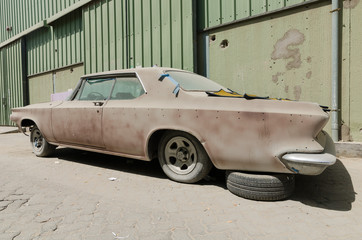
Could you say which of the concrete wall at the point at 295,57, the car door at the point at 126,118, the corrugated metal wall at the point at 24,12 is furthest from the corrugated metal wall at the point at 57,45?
the car door at the point at 126,118

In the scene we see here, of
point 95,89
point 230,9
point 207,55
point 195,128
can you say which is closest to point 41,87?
point 207,55

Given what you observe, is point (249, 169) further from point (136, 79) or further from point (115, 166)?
point (115, 166)

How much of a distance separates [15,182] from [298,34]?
17.6ft

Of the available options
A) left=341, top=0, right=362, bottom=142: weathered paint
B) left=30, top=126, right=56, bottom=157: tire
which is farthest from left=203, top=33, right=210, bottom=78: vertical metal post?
left=30, top=126, right=56, bottom=157: tire

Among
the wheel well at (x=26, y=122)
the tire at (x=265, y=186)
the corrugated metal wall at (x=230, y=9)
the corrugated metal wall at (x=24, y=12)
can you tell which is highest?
the corrugated metal wall at (x=24, y=12)

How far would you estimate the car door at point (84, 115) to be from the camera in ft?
11.3

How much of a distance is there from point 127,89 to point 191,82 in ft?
3.02

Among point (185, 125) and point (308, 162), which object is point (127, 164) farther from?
point (308, 162)

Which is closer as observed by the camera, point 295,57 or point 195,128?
point 195,128

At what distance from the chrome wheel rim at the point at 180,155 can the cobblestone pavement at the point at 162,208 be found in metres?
0.21

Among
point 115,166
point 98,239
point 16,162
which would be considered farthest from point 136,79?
point 16,162

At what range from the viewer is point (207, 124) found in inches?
101

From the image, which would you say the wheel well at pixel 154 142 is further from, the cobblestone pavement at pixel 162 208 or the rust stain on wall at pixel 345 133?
the rust stain on wall at pixel 345 133

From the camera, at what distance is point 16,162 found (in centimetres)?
419
